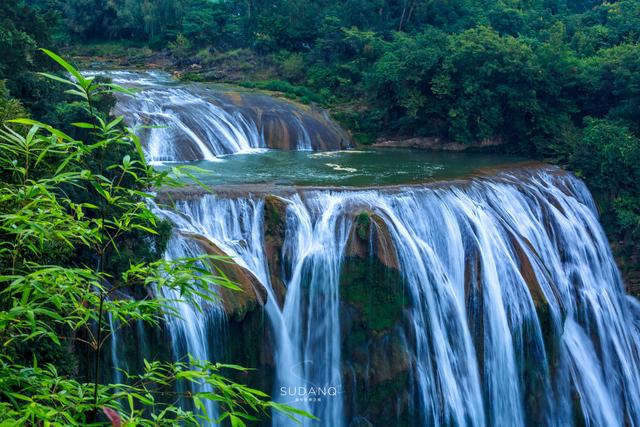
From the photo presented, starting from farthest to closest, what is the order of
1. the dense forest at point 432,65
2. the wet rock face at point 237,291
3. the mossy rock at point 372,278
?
the dense forest at point 432,65 → the mossy rock at point 372,278 → the wet rock face at point 237,291

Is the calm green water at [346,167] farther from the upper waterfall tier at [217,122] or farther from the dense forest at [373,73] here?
the dense forest at [373,73]

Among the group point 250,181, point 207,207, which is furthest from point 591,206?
point 207,207

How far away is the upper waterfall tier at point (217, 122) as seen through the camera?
19516 millimetres

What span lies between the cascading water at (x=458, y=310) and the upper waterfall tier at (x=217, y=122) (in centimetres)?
676

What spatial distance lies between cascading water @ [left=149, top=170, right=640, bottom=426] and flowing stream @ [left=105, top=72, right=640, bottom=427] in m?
0.03

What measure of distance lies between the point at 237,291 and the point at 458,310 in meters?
4.89

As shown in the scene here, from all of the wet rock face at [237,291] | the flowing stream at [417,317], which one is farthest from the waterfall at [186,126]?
the wet rock face at [237,291]

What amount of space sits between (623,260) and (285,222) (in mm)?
10876

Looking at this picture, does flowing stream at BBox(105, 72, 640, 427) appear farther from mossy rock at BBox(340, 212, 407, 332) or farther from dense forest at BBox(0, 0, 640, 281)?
dense forest at BBox(0, 0, 640, 281)

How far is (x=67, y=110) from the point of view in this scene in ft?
40.3

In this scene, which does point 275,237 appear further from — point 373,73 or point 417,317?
point 373,73

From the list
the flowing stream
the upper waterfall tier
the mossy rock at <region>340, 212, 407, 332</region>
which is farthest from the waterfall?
→ the mossy rock at <region>340, 212, 407, 332</region>

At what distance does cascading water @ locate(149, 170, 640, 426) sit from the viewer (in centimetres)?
1277

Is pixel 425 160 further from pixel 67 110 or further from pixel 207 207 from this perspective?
pixel 67 110
